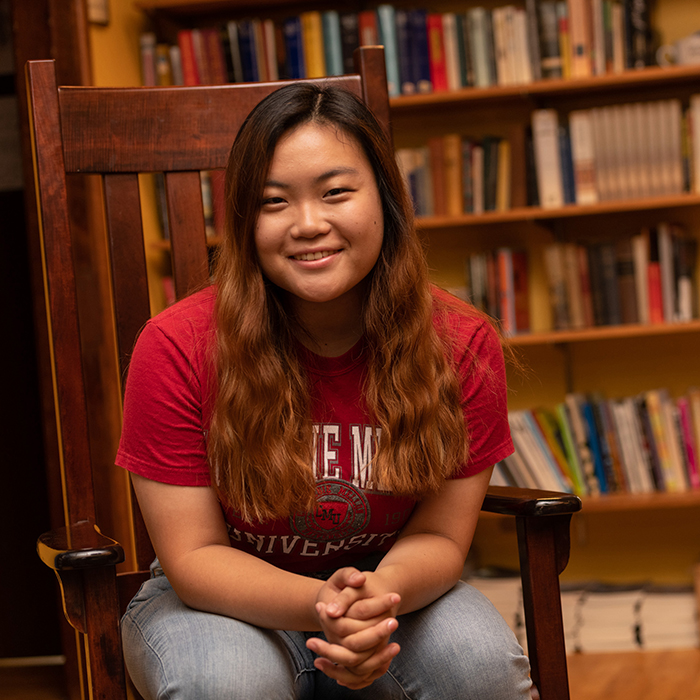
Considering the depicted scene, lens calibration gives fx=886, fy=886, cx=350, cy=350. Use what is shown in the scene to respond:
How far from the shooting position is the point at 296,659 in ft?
3.16

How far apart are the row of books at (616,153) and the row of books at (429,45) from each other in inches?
5.0

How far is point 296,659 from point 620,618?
1.48 metres

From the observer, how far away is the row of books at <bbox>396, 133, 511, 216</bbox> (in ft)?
7.59

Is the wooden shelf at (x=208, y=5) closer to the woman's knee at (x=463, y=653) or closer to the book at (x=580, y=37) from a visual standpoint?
the book at (x=580, y=37)

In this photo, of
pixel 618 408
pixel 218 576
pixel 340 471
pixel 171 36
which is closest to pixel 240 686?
pixel 218 576

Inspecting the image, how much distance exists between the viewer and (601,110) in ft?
7.32

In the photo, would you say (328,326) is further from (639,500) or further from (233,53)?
(233,53)

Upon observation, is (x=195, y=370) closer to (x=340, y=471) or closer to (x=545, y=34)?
(x=340, y=471)

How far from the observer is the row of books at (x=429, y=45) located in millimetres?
2221

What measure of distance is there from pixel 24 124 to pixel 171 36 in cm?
66

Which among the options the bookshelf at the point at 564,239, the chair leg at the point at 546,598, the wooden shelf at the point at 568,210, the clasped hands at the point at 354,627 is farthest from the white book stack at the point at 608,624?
the clasped hands at the point at 354,627

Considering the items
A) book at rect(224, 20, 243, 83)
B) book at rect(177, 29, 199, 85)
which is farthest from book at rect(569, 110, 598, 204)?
book at rect(177, 29, 199, 85)

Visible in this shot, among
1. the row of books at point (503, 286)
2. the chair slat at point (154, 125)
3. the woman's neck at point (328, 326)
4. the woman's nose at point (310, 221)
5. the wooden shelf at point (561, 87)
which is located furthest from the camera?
the row of books at point (503, 286)

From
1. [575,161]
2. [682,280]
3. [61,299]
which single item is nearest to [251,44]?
[575,161]
